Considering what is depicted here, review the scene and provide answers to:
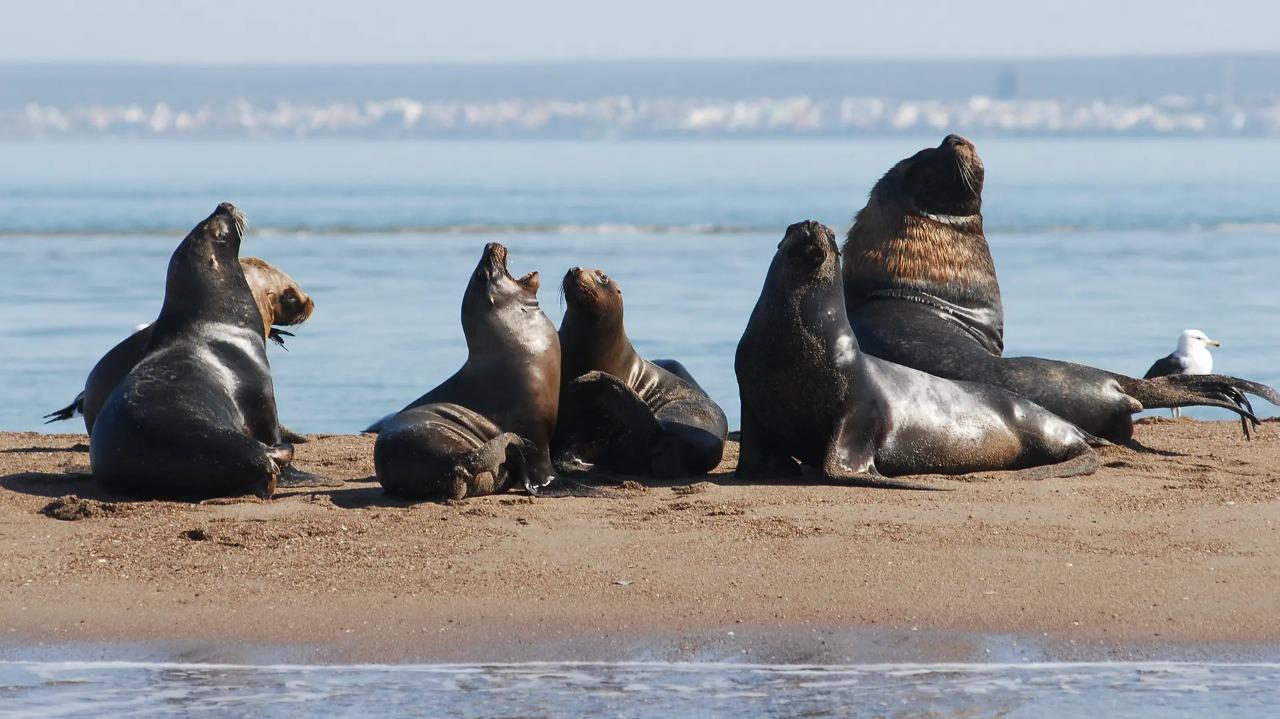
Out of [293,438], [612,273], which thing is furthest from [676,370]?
[612,273]

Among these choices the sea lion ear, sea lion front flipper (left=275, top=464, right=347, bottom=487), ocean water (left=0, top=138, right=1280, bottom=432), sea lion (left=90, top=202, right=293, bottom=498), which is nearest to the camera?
sea lion (left=90, top=202, right=293, bottom=498)

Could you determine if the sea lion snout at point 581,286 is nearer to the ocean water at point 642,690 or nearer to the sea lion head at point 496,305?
the sea lion head at point 496,305

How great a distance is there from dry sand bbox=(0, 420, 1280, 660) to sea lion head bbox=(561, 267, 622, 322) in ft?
3.51

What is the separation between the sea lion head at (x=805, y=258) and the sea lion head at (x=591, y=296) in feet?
2.60

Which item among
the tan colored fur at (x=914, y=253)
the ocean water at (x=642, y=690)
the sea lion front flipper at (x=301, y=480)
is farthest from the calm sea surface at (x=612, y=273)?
the sea lion front flipper at (x=301, y=480)

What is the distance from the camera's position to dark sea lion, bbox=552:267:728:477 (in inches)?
296

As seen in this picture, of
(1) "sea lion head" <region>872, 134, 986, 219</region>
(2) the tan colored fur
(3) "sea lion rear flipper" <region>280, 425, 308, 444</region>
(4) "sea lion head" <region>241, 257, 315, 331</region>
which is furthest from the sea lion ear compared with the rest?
(1) "sea lion head" <region>872, 134, 986, 219</region>

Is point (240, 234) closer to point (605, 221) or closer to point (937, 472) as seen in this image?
point (937, 472)

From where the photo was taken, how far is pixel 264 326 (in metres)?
8.30

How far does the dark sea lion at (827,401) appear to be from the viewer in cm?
729

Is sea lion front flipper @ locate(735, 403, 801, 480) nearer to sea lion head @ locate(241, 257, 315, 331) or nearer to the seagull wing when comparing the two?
sea lion head @ locate(241, 257, 315, 331)

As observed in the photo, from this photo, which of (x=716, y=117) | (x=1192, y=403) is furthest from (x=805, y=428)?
(x=716, y=117)

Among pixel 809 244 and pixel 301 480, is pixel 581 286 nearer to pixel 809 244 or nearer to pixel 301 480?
pixel 809 244

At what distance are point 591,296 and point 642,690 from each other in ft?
11.6
